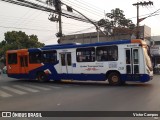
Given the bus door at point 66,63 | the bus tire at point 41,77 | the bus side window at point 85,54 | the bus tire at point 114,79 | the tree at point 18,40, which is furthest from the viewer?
the tree at point 18,40

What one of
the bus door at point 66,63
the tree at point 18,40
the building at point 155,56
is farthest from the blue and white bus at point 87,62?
the tree at point 18,40

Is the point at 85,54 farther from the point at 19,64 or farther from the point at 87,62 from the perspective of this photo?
the point at 19,64

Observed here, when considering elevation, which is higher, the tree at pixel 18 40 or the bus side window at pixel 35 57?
the tree at pixel 18 40

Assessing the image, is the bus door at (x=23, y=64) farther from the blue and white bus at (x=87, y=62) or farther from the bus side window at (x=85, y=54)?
the bus side window at (x=85, y=54)

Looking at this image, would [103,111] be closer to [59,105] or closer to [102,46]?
[59,105]

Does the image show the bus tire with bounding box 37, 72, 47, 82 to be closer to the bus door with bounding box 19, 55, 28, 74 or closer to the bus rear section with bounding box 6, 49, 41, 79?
the bus rear section with bounding box 6, 49, 41, 79

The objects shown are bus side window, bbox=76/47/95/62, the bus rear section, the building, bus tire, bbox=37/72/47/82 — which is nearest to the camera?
bus side window, bbox=76/47/95/62

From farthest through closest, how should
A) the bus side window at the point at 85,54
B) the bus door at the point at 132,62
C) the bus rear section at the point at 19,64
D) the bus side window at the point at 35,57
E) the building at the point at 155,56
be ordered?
the building at the point at 155,56 < the bus rear section at the point at 19,64 < the bus side window at the point at 35,57 < the bus side window at the point at 85,54 < the bus door at the point at 132,62

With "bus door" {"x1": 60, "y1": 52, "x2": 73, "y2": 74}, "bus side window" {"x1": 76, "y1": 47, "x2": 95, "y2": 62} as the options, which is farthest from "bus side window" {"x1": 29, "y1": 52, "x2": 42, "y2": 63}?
"bus side window" {"x1": 76, "y1": 47, "x2": 95, "y2": 62}

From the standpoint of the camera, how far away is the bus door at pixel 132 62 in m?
18.7

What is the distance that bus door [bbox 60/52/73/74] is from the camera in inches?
867

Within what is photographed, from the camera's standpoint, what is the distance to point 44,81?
23875mm

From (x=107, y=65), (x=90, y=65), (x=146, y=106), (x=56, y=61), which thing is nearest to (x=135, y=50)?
(x=107, y=65)

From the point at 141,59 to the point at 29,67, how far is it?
32.7 feet
